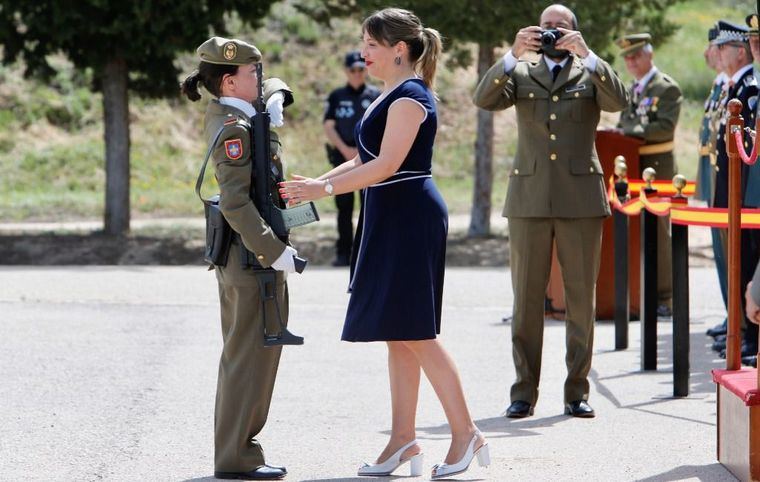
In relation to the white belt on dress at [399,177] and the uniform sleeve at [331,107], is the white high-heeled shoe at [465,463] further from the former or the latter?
the uniform sleeve at [331,107]

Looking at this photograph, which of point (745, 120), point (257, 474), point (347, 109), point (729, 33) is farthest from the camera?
point (347, 109)

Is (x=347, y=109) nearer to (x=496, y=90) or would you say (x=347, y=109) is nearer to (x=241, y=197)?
(x=496, y=90)

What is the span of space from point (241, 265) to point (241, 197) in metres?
0.30

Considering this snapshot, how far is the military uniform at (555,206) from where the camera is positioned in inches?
278

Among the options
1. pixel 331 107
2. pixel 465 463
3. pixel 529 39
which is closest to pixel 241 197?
pixel 465 463

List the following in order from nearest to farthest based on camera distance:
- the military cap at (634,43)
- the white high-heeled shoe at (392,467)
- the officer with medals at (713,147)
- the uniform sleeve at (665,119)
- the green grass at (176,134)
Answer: the white high-heeled shoe at (392,467) < the officer with medals at (713,147) < the uniform sleeve at (665,119) < the military cap at (634,43) < the green grass at (176,134)

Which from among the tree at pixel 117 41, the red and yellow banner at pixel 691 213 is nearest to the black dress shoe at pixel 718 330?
the red and yellow banner at pixel 691 213

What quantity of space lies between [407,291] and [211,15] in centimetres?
1038

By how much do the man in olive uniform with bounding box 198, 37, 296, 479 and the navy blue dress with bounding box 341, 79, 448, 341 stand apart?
34cm

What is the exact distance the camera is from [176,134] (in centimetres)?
2761

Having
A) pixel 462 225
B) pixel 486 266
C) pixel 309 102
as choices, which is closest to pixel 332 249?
pixel 486 266

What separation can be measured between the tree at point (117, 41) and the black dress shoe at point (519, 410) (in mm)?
8996

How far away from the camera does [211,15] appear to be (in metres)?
15.5

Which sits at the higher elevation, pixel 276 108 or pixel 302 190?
pixel 276 108
